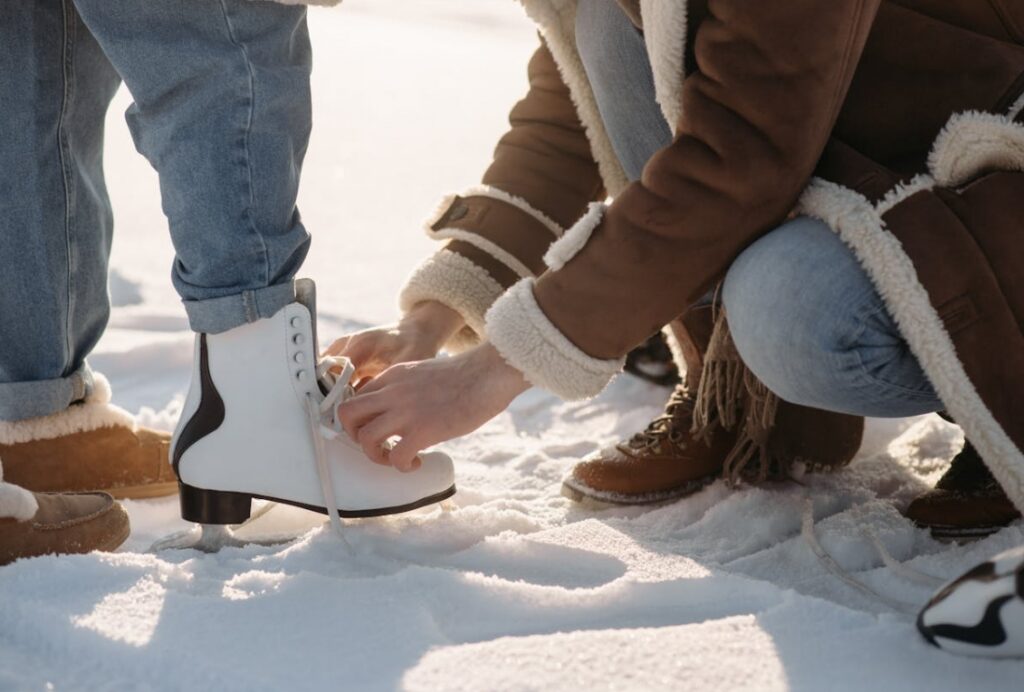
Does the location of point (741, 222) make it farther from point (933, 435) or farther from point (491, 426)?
point (491, 426)

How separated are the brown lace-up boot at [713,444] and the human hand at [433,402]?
31cm

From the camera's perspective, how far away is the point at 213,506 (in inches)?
43.1

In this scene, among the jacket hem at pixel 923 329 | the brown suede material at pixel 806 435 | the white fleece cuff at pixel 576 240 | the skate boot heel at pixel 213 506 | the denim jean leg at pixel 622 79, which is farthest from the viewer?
the brown suede material at pixel 806 435

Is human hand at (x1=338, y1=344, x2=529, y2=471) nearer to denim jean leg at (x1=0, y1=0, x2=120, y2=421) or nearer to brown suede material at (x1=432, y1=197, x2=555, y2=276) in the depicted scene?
brown suede material at (x1=432, y1=197, x2=555, y2=276)

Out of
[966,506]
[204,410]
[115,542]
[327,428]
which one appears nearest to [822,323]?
[966,506]

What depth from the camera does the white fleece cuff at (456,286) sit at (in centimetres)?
129

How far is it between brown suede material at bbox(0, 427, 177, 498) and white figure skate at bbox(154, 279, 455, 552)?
25 cm

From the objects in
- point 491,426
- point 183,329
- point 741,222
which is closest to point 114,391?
point 183,329

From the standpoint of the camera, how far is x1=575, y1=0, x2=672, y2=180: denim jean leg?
1209mm

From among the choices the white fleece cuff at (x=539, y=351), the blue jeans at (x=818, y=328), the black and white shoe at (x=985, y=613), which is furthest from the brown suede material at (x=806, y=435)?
the black and white shoe at (x=985, y=613)

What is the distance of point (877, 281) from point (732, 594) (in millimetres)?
283

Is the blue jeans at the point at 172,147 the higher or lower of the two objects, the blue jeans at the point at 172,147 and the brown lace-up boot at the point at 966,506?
the higher

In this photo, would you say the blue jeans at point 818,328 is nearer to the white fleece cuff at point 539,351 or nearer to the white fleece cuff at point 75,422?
the white fleece cuff at point 539,351

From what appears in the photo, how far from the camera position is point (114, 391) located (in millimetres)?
1761
